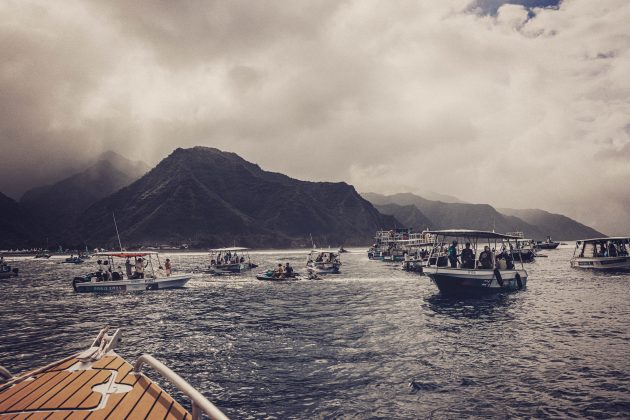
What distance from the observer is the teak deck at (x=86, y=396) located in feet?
19.1

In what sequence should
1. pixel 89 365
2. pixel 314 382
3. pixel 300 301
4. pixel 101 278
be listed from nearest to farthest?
pixel 89 365, pixel 314 382, pixel 300 301, pixel 101 278

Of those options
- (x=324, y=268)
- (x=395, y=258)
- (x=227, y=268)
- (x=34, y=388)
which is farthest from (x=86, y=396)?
(x=395, y=258)

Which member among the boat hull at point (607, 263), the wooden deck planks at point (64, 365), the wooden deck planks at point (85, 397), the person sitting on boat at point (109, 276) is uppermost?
the wooden deck planks at point (85, 397)

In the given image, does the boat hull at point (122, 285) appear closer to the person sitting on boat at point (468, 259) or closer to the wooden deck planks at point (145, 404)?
the person sitting on boat at point (468, 259)

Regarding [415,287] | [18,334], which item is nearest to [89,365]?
[18,334]

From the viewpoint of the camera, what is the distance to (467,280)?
1208 inches

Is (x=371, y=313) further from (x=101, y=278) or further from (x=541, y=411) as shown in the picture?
(x=101, y=278)

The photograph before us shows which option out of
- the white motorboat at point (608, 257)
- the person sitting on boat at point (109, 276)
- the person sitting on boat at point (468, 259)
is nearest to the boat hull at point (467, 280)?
the person sitting on boat at point (468, 259)

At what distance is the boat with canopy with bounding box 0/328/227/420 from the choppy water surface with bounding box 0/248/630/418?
177 inches

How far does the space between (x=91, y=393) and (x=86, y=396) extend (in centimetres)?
15

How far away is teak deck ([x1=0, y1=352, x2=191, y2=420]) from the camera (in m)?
5.82

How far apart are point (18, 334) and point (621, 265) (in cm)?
7032

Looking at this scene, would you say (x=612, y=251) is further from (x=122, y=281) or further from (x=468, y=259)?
(x=122, y=281)

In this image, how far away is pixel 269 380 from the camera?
1334 cm
